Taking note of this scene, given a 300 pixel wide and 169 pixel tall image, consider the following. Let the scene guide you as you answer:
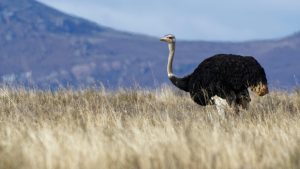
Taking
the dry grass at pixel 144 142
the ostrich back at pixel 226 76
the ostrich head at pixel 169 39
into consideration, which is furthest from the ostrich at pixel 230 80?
the ostrich head at pixel 169 39

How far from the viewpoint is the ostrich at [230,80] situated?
1148cm

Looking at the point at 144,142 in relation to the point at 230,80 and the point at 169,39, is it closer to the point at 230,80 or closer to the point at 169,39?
the point at 230,80

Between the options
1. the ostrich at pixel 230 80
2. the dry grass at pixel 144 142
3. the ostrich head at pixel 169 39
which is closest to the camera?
the dry grass at pixel 144 142

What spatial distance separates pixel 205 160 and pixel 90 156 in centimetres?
87

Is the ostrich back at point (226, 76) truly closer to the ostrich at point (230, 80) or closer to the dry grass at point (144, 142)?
the ostrich at point (230, 80)

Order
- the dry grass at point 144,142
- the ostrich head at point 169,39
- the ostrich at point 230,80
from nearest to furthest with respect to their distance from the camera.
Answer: the dry grass at point 144,142 → the ostrich at point 230,80 → the ostrich head at point 169,39

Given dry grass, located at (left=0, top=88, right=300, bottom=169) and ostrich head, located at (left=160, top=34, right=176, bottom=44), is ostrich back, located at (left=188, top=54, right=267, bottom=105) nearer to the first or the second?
dry grass, located at (left=0, top=88, right=300, bottom=169)

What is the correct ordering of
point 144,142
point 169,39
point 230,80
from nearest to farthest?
1. point 144,142
2. point 230,80
3. point 169,39

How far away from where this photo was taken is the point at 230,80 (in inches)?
458

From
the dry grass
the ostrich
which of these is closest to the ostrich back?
the ostrich

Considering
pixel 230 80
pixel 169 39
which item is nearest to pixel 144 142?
pixel 230 80

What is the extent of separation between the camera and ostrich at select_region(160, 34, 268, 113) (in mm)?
11477

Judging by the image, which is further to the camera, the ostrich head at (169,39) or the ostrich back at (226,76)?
the ostrich head at (169,39)

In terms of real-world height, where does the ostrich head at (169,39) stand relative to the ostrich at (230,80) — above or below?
above
